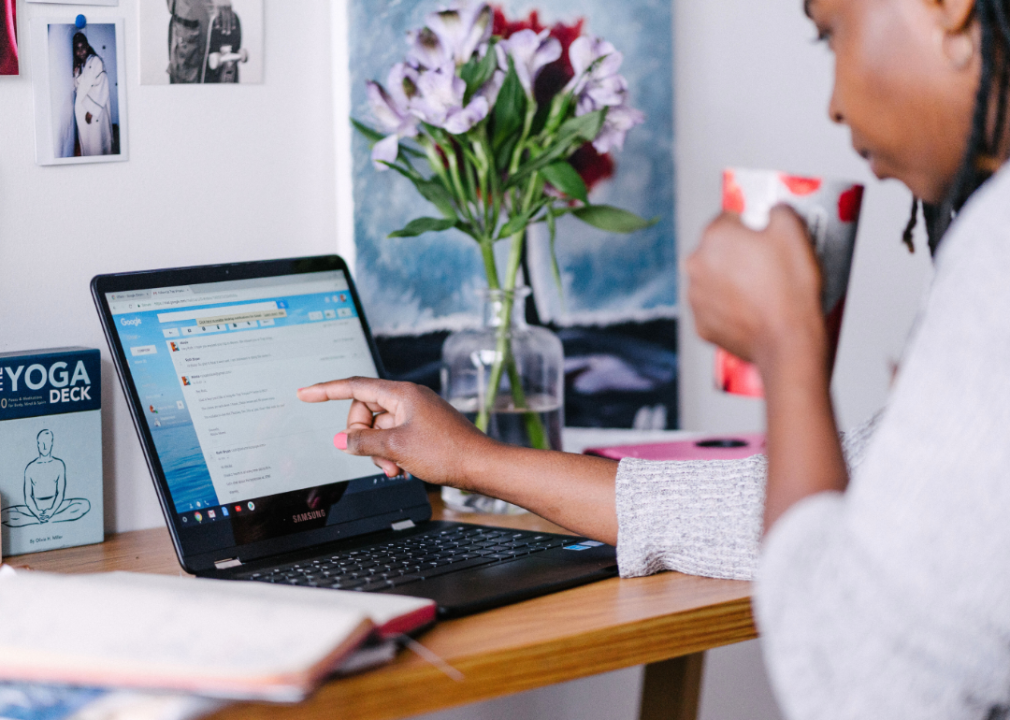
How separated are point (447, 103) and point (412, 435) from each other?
1.25 ft

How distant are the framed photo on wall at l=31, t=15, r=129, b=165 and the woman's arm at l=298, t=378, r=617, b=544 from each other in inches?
14.5

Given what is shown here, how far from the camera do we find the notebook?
0.54 m

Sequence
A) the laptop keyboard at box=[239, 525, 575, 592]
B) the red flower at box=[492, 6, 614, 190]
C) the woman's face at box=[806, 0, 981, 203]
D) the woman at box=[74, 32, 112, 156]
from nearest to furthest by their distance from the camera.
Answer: the woman's face at box=[806, 0, 981, 203] < the laptop keyboard at box=[239, 525, 575, 592] < the woman at box=[74, 32, 112, 156] < the red flower at box=[492, 6, 614, 190]

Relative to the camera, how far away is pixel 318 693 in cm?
60

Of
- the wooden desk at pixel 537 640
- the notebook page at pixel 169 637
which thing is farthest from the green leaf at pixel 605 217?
the notebook page at pixel 169 637

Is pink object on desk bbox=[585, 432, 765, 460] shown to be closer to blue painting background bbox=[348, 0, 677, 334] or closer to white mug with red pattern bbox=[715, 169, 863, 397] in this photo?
blue painting background bbox=[348, 0, 677, 334]

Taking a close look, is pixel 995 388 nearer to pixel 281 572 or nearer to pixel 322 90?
pixel 281 572

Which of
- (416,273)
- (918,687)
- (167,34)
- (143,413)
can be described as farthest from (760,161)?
(918,687)

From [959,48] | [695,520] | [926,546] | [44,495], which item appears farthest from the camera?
[44,495]

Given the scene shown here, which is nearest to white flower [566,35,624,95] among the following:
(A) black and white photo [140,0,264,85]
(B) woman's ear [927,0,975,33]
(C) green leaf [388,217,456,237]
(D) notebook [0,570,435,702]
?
(C) green leaf [388,217,456,237]

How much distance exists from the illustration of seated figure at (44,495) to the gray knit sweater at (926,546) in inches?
27.4

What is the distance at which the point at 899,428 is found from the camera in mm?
555

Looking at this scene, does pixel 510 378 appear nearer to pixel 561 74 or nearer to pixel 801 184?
pixel 561 74

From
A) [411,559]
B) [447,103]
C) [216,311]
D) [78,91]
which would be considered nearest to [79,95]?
[78,91]
